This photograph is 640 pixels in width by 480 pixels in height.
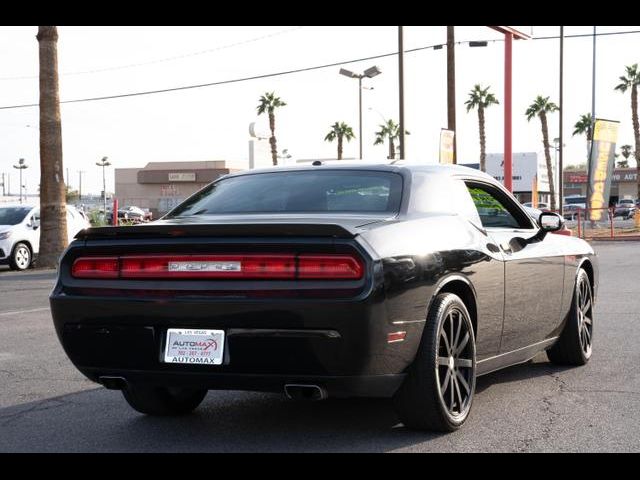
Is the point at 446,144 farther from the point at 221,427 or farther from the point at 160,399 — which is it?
the point at 221,427

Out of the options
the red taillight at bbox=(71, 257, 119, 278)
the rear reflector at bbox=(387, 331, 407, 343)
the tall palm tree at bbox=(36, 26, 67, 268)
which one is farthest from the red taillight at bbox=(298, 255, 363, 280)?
the tall palm tree at bbox=(36, 26, 67, 268)

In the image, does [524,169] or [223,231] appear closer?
[223,231]

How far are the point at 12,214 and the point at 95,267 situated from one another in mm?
18136

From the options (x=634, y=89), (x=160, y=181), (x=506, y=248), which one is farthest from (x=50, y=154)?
(x=160, y=181)

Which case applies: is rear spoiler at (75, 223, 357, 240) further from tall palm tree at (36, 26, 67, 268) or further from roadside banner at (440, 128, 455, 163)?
roadside banner at (440, 128, 455, 163)

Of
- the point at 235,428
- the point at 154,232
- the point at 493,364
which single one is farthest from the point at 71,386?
the point at 493,364

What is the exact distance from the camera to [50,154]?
73.1ft

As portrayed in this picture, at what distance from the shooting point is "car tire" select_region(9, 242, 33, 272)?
848 inches

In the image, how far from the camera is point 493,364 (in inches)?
237

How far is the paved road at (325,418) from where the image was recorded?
5043 millimetres

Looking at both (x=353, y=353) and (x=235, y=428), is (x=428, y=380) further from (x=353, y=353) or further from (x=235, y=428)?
(x=235, y=428)

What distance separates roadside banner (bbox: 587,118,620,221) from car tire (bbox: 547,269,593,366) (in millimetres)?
36461
